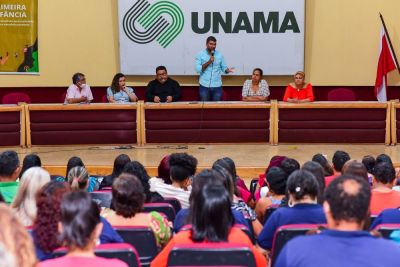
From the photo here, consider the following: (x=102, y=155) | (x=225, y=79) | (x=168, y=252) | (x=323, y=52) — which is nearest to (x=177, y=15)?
(x=225, y=79)

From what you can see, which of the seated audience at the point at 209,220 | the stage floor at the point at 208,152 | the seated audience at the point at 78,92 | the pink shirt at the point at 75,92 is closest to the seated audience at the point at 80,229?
the seated audience at the point at 209,220

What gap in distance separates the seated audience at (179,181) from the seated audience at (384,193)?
4.27ft

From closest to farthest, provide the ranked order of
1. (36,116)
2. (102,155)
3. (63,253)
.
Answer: (63,253) → (102,155) → (36,116)

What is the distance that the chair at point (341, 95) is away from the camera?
1155 centimetres

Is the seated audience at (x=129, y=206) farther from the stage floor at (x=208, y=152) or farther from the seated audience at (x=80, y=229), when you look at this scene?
the stage floor at (x=208, y=152)

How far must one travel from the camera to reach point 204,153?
9.69 m

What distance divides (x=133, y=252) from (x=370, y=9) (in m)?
10.1

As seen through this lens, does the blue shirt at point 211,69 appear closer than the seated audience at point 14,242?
No

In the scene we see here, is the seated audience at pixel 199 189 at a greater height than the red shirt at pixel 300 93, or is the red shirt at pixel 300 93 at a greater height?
the red shirt at pixel 300 93

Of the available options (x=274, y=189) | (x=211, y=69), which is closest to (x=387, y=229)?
(x=274, y=189)

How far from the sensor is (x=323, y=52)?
1248 centimetres

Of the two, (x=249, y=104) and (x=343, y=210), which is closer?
(x=343, y=210)

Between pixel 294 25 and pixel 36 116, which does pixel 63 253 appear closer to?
pixel 36 116

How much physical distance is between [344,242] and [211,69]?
8.96 meters
